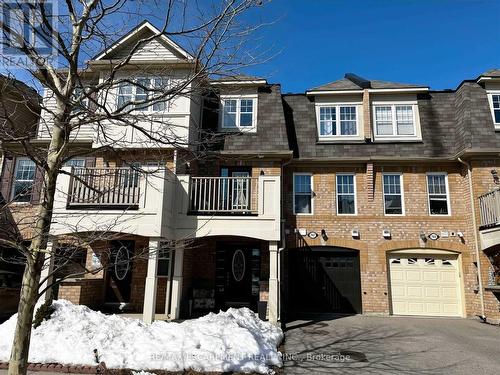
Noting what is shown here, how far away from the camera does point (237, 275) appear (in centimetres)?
1295

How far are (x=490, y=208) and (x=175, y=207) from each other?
9.86m

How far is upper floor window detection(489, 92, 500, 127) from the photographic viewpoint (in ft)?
43.9

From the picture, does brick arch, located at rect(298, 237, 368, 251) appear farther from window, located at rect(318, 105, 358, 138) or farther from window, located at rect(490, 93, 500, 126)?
window, located at rect(490, 93, 500, 126)

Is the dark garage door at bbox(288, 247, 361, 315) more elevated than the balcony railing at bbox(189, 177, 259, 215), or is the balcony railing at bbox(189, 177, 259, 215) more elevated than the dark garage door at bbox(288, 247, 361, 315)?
the balcony railing at bbox(189, 177, 259, 215)

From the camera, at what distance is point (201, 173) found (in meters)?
13.5

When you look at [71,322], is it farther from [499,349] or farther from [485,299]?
[485,299]

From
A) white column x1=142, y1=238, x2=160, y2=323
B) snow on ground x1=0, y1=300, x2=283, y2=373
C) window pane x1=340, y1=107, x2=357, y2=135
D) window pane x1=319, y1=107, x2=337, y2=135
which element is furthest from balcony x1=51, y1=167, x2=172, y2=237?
window pane x1=340, y1=107, x2=357, y2=135

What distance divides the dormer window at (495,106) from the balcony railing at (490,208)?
284 cm

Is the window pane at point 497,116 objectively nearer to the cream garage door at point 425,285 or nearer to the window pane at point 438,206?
the window pane at point 438,206

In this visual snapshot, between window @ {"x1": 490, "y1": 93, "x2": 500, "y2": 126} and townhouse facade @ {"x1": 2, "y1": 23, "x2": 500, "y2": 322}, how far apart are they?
0.05 m

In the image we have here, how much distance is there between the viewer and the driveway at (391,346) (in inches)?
277

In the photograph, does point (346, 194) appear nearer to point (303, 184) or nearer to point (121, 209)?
point (303, 184)

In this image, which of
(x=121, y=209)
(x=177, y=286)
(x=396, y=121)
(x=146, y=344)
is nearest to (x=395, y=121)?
(x=396, y=121)

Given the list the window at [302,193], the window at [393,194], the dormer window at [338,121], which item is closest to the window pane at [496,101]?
the window at [393,194]
